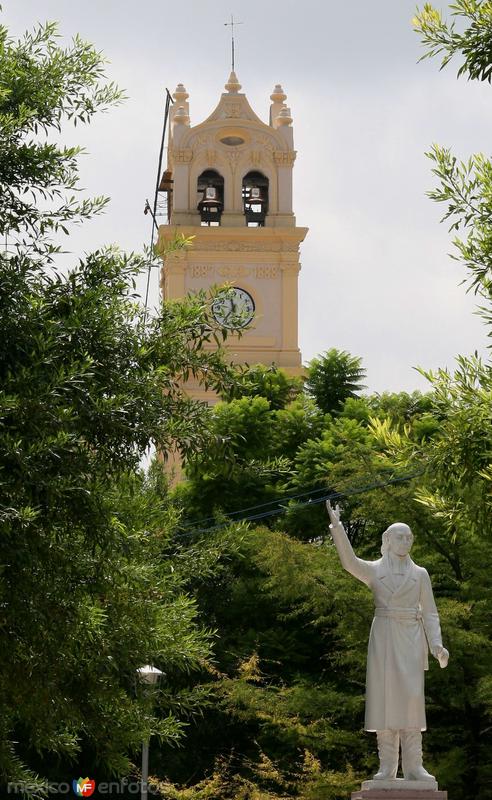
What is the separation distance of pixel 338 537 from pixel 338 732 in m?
10.1

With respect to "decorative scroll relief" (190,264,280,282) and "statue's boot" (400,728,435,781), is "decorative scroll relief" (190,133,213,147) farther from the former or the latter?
"statue's boot" (400,728,435,781)

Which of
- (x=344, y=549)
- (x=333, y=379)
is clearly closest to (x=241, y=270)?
(x=333, y=379)

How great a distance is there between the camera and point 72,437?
429 inches

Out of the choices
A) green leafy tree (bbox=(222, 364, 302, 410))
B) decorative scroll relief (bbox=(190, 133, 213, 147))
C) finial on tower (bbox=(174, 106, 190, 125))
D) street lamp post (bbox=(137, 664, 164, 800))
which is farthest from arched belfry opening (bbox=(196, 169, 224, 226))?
street lamp post (bbox=(137, 664, 164, 800))

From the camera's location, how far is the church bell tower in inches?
2181

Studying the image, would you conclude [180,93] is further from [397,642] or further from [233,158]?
[397,642]

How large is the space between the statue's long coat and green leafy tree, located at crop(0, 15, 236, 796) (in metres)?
1.91

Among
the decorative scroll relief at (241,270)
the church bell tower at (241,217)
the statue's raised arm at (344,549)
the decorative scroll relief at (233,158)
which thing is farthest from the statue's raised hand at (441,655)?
the decorative scroll relief at (233,158)

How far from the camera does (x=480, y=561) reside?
24.5 m

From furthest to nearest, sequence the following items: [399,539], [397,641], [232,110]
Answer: [232,110]
[399,539]
[397,641]

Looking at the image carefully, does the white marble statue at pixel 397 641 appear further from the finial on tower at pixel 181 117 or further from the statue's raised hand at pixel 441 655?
the finial on tower at pixel 181 117

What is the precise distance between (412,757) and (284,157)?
4413 cm

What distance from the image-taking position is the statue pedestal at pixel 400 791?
42.9 ft
